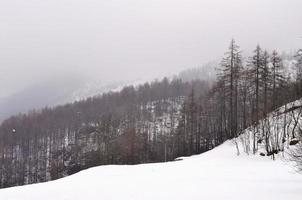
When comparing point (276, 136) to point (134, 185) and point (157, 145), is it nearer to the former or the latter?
point (134, 185)

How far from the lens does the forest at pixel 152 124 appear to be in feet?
172

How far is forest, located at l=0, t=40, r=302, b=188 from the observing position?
172 feet

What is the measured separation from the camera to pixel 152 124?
13288 cm

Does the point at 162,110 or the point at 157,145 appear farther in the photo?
the point at 162,110

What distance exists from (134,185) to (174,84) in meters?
162

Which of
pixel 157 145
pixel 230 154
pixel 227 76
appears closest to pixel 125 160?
pixel 157 145

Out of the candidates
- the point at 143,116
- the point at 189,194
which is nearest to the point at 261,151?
the point at 189,194

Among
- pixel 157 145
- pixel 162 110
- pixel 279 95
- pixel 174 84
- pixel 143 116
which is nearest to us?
pixel 279 95

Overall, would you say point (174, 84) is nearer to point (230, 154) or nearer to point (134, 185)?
point (230, 154)

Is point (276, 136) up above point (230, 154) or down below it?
above

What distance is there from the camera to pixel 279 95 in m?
51.6

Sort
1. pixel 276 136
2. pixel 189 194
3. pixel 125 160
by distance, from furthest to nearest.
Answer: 1. pixel 125 160
2. pixel 276 136
3. pixel 189 194

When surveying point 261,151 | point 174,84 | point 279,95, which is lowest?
point 261,151

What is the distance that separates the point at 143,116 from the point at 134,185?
118918 mm
